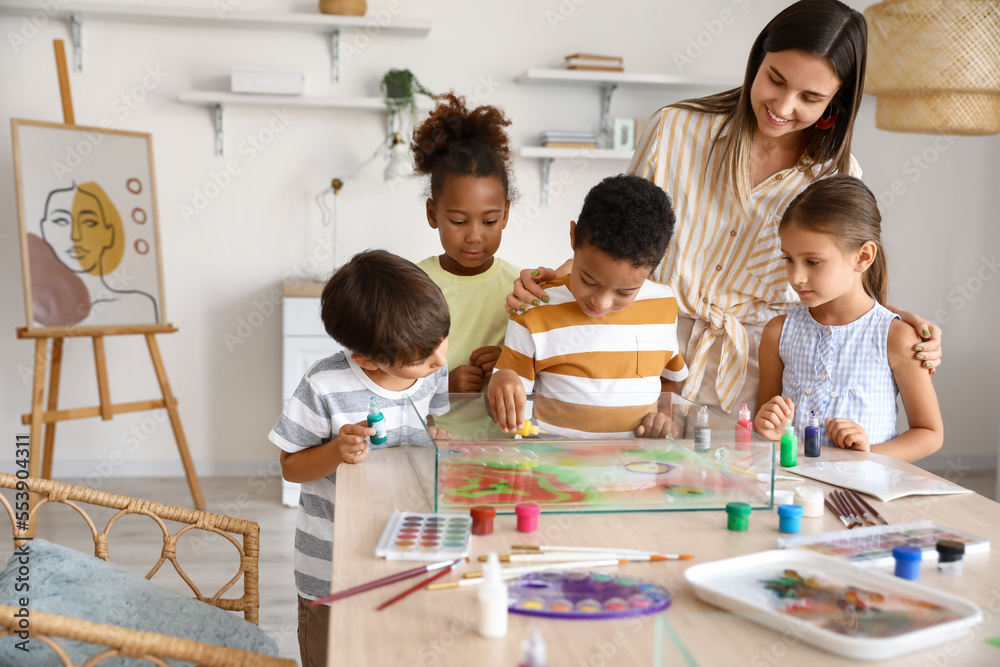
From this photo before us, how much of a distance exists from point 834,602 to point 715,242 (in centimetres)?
105

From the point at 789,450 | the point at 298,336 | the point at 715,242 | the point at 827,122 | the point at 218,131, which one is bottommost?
the point at 298,336

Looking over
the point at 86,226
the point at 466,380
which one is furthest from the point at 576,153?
the point at 466,380

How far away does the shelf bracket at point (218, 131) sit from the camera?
3.77 m

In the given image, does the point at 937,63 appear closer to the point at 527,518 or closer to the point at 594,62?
the point at 594,62

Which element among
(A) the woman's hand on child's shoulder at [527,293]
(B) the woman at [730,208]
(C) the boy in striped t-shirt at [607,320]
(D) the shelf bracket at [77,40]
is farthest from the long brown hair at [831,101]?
(D) the shelf bracket at [77,40]

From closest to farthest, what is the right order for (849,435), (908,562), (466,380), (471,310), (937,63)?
(908,562), (849,435), (466,380), (471,310), (937,63)

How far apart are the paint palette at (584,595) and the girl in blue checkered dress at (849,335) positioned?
775 millimetres

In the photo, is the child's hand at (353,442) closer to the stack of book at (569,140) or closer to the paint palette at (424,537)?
the paint palette at (424,537)

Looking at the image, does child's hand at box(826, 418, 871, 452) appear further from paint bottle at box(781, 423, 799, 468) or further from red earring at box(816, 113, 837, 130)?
red earring at box(816, 113, 837, 130)

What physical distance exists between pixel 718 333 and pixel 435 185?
2.29 ft

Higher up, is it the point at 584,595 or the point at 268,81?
the point at 268,81

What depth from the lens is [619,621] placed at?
776mm

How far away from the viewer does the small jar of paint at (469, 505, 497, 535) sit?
979 millimetres

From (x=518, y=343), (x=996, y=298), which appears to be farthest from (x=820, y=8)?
(x=996, y=298)
